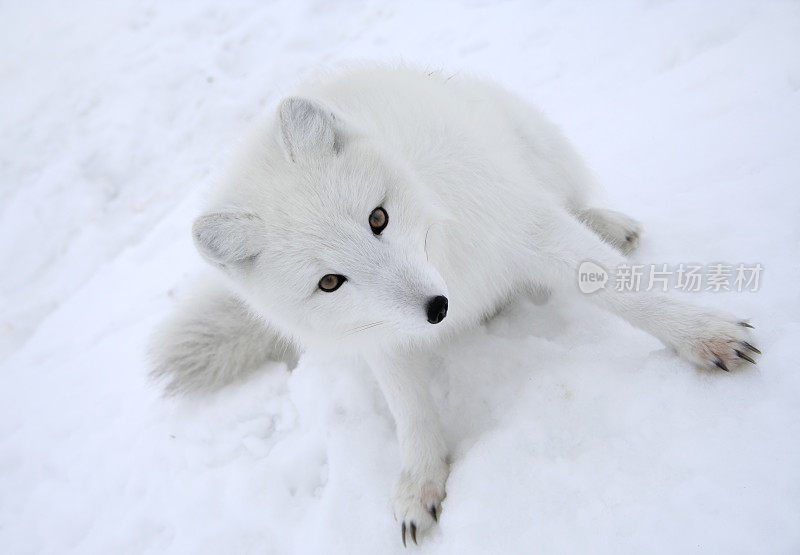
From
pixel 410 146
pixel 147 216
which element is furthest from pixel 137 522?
pixel 147 216

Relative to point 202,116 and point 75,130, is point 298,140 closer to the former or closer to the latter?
point 202,116

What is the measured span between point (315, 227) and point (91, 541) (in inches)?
76.6

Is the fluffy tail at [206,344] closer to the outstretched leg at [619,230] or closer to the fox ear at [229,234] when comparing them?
the fox ear at [229,234]

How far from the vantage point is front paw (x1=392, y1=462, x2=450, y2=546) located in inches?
67.1

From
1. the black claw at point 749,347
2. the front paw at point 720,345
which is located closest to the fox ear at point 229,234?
the front paw at point 720,345

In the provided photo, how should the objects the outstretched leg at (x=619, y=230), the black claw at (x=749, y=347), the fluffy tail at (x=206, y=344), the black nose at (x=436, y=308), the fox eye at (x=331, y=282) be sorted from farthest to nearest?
the fluffy tail at (x=206, y=344), the outstretched leg at (x=619, y=230), the black claw at (x=749, y=347), the fox eye at (x=331, y=282), the black nose at (x=436, y=308)

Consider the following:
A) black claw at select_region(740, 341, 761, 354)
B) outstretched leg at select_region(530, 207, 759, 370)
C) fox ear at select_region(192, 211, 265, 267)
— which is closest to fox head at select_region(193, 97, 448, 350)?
fox ear at select_region(192, 211, 265, 267)

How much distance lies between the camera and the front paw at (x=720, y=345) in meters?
1.58

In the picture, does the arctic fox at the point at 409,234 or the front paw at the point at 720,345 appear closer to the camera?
the arctic fox at the point at 409,234

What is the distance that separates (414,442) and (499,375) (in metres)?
0.42

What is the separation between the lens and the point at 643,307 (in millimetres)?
1771

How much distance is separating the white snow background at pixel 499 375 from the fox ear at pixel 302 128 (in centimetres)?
62

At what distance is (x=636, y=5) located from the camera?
12.7ft

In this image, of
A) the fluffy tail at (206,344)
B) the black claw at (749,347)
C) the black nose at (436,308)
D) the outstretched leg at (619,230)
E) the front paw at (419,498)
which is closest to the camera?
the black nose at (436,308)
